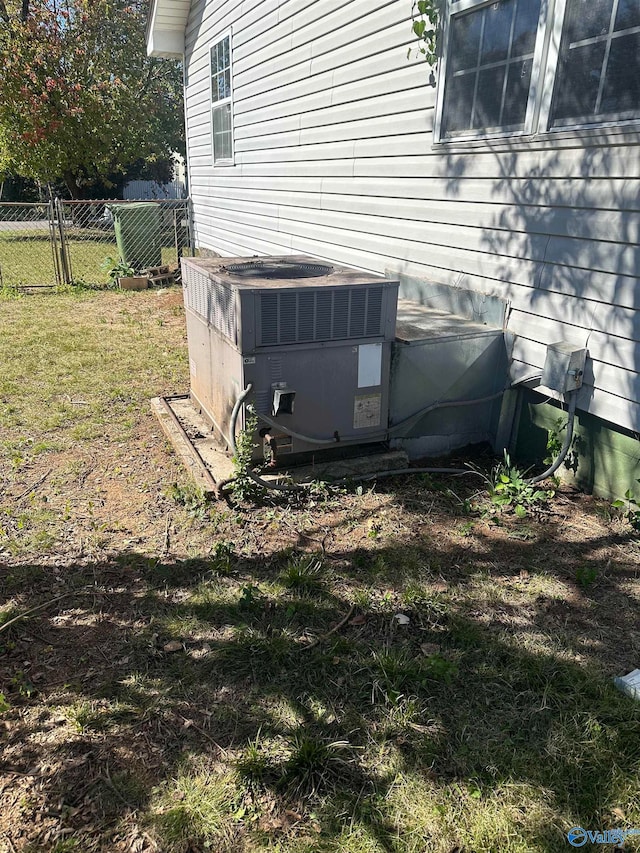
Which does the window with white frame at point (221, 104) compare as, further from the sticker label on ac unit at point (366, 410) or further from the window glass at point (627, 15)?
the window glass at point (627, 15)

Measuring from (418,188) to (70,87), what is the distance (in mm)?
18767

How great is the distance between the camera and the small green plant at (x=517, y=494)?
11.6 feet

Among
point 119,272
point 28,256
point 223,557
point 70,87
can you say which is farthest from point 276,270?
point 70,87

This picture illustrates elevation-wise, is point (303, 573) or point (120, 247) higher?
point (120, 247)

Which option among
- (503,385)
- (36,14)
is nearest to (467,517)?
(503,385)

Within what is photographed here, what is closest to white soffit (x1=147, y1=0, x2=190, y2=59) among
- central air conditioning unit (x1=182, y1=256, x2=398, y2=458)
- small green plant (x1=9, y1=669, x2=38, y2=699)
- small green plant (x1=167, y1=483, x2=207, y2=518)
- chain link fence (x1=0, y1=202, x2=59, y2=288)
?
chain link fence (x1=0, y1=202, x2=59, y2=288)

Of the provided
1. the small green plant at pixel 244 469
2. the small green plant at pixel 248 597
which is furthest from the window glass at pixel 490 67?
the small green plant at pixel 248 597

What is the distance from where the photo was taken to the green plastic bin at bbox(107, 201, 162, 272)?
11.7 metres

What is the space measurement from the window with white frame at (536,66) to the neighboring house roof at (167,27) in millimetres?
8302

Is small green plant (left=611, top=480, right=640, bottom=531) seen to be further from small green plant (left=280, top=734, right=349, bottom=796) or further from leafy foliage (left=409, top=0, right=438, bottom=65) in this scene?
leafy foliage (left=409, top=0, right=438, bottom=65)

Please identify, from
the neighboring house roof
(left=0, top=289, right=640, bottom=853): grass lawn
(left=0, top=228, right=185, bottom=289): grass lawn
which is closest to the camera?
(left=0, top=289, right=640, bottom=853): grass lawn

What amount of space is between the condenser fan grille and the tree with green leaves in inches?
713

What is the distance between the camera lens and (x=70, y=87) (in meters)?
18.9

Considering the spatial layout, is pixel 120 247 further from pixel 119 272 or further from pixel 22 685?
pixel 22 685
